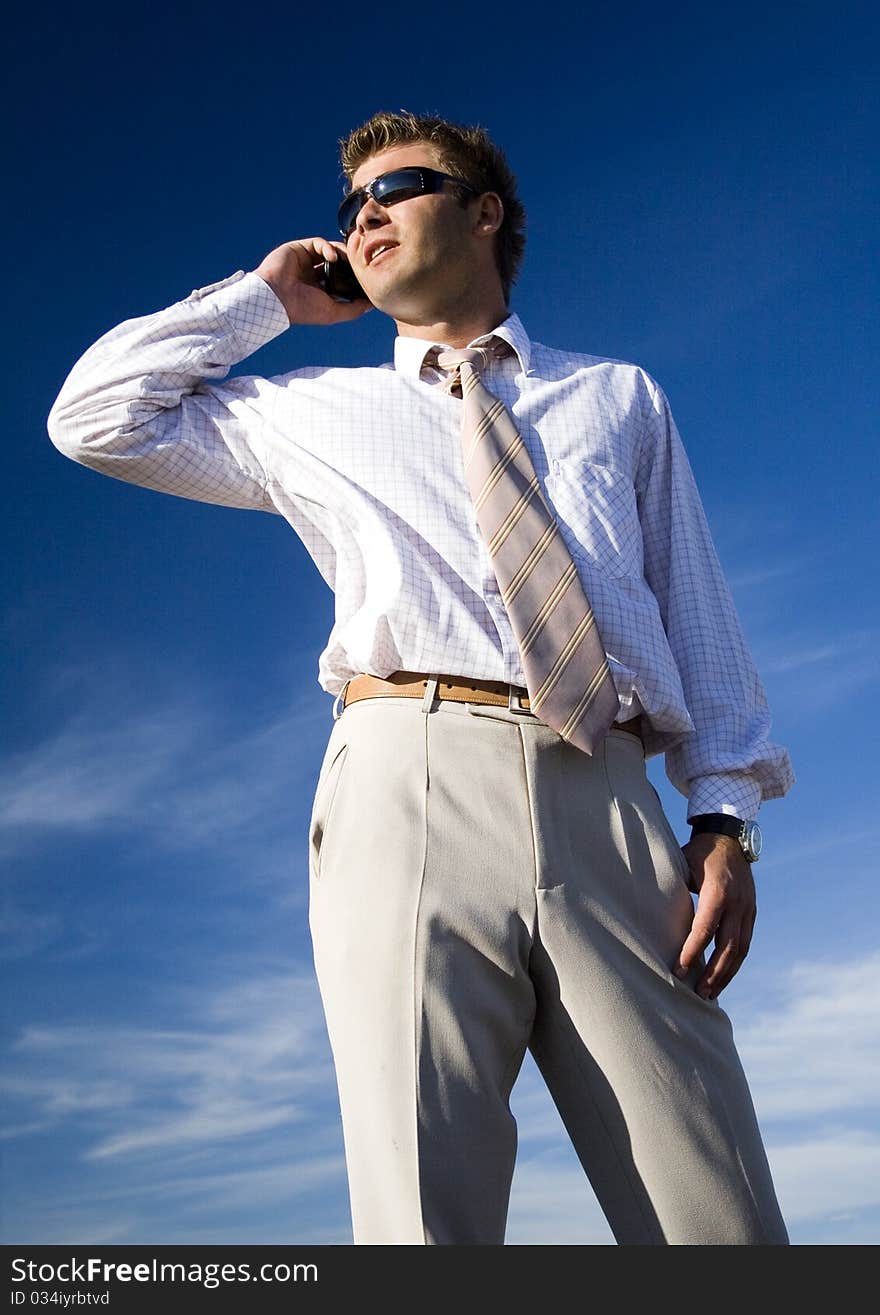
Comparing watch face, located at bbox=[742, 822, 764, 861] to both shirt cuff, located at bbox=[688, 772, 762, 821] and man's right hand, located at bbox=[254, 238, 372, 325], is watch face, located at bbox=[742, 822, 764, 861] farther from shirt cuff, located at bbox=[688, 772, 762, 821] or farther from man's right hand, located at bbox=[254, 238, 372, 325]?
man's right hand, located at bbox=[254, 238, 372, 325]

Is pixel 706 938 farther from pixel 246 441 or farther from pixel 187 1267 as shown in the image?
pixel 246 441

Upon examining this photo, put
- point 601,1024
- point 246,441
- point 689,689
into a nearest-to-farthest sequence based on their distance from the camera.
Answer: point 601,1024 < point 689,689 < point 246,441

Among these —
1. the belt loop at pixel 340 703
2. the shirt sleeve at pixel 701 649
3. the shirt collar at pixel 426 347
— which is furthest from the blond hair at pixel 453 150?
the belt loop at pixel 340 703

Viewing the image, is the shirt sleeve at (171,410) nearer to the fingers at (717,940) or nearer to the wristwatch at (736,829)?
the wristwatch at (736,829)

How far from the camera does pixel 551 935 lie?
8.21 ft

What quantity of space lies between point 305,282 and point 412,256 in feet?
1.38

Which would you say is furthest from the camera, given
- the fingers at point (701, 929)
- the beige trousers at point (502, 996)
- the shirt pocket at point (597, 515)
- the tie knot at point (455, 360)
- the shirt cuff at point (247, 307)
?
the shirt cuff at point (247, 307)

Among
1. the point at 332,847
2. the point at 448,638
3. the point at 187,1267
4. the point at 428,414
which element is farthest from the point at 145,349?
the point at 187,1267

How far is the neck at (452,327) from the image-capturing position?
3520 mm

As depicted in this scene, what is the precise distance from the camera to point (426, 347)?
130 inches

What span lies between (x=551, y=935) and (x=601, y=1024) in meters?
0.20

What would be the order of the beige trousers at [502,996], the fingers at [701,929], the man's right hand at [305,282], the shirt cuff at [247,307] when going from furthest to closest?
the man's right hand at [305,282], the shirt cuff at [247,307], the fingers at [701,929], the beige trousers at [502,996]

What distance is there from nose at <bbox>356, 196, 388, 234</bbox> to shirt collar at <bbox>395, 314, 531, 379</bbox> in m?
0.35

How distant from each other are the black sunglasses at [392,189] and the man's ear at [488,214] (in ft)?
0.50
